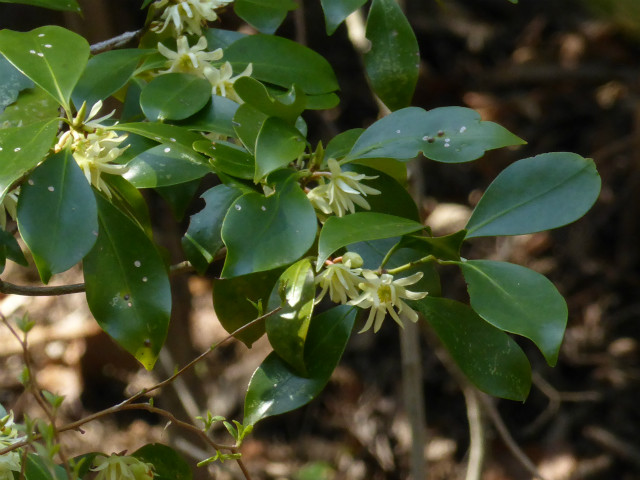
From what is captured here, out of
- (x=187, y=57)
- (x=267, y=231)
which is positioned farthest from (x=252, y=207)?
(x=187, y=57)

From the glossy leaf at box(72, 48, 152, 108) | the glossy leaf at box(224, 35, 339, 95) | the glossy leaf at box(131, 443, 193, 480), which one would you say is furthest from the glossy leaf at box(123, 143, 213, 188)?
the glossy leaf at box(131, 443, 193, 480)

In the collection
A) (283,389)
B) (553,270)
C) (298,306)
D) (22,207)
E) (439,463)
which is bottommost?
(439,463)

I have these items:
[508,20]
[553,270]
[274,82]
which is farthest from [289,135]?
[508,20]

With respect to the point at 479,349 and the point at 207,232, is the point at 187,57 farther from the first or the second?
the point at 479,349

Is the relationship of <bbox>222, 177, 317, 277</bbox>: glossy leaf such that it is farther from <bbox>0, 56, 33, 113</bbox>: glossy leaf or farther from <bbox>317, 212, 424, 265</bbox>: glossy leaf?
<bbox>0, 56, 33, 113</bbox>: glossy leaf

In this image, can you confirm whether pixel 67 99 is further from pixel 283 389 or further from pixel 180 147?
pixel 283 389
